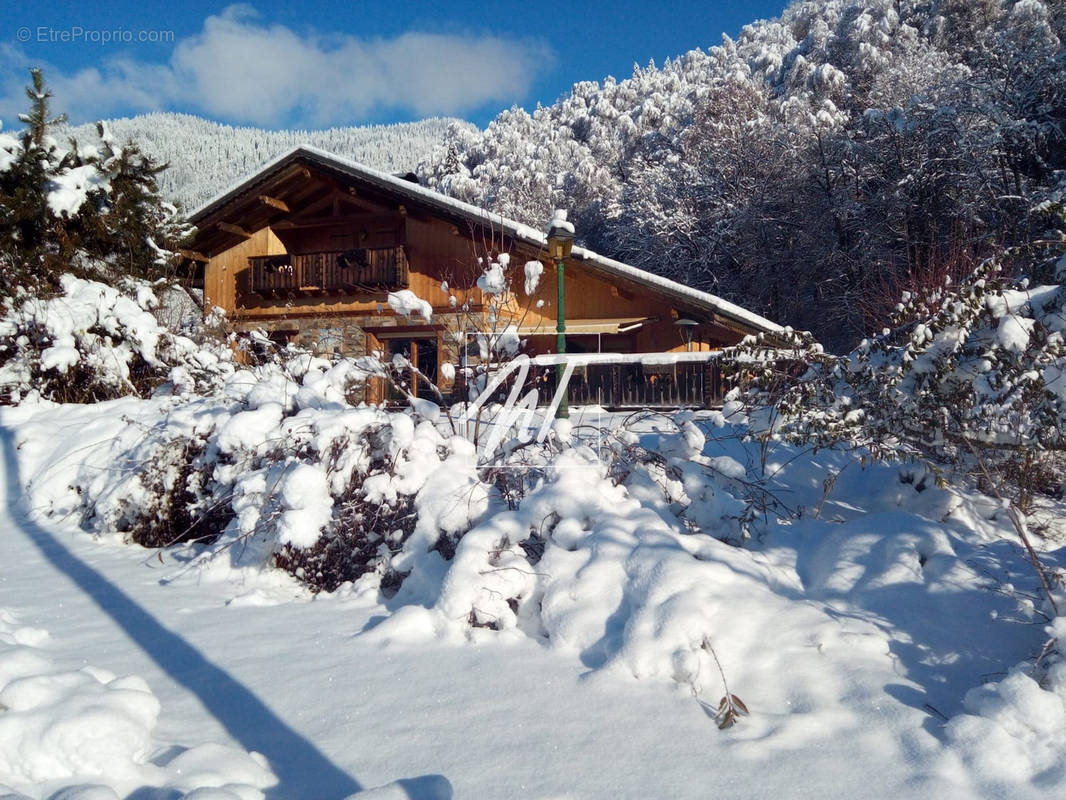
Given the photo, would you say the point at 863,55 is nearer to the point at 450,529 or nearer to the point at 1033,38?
the point at 1033,38

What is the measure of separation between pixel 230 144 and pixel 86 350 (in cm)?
5463

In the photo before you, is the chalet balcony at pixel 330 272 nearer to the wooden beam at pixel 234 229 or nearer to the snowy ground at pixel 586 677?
the wooden beam at pixel 234 229

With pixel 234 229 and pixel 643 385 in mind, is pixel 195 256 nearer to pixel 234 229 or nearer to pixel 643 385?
pixel 234 229

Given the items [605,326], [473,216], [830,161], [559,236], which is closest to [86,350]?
[559,236]

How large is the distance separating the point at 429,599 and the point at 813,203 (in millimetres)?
21810

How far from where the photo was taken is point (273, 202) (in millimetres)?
Result: 15984

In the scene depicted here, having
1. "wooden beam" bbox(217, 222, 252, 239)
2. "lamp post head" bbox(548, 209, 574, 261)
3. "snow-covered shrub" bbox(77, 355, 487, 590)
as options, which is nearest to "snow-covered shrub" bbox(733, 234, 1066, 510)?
"snow-covered shrub" bbox(77, 355, 487, 590)

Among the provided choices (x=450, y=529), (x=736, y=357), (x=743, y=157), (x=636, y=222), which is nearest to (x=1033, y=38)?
(x=743, y=157)

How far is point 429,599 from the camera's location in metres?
3.95

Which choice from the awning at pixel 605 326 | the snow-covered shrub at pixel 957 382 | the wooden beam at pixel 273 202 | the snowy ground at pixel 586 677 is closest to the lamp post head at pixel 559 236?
the snow-covered shrub at pixel 957 382

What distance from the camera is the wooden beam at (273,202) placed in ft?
51.5

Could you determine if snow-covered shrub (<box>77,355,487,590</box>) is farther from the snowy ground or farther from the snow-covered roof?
the snow-covered roof

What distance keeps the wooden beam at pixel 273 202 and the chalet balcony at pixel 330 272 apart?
116 cm

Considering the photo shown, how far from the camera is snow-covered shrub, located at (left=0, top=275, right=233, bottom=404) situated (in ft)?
29.1
